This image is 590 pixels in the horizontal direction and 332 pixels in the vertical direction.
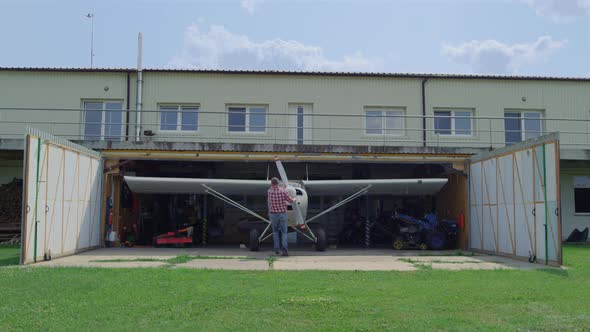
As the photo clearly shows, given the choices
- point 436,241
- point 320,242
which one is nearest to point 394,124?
point 436,241

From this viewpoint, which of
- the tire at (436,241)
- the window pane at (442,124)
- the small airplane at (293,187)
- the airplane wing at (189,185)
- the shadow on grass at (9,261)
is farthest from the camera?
the window pane at (442,124)

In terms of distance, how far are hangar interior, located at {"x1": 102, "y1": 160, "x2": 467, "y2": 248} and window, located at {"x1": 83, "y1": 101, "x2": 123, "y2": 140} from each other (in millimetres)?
1927

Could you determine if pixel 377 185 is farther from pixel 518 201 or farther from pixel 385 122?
pixel 385 122

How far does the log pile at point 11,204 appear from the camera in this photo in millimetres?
18469

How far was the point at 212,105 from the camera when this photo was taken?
1978cm

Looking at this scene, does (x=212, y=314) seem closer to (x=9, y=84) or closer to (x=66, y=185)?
(x=66, y=185)

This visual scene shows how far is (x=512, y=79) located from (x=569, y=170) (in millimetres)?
4544

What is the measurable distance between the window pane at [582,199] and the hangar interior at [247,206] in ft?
21.2

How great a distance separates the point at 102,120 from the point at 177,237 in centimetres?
613

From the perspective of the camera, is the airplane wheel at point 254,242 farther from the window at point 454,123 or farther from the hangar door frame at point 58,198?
the window at point 454,123

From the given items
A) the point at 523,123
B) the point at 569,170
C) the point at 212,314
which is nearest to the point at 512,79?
the point at 523,123

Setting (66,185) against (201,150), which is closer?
(66,185)

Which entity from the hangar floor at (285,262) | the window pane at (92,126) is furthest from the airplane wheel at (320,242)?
the window pane at (92,126)

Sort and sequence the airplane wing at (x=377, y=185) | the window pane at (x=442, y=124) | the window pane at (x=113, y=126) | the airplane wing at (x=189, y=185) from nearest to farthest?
the airplane wing at (x=189, y=185) < the airplane wing at (x=377, y=185) < the window pane at (x=113, y=126) < the window pane at (x=442, y=124)
